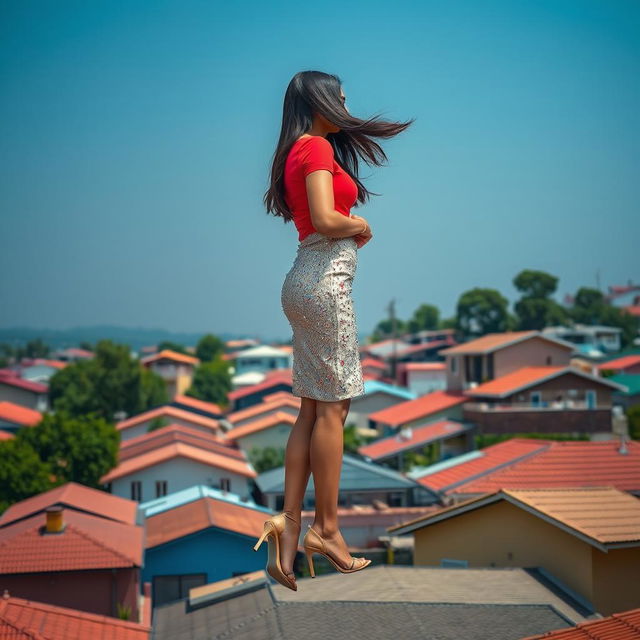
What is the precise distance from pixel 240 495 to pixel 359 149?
34385 mm

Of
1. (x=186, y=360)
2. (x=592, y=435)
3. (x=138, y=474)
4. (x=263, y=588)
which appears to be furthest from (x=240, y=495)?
(x=186, y=360)

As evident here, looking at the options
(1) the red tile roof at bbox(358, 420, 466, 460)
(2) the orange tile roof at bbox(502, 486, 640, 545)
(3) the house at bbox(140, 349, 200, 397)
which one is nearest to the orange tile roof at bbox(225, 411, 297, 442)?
(1) the red tile roof at bbox(358, 420, 466, 460)

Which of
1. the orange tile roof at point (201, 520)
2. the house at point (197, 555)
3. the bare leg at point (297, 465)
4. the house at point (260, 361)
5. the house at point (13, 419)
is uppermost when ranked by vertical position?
the bare leg at point (297, 465)

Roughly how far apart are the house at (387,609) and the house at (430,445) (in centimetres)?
2557

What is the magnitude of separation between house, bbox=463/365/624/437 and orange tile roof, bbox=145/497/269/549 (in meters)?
15.6

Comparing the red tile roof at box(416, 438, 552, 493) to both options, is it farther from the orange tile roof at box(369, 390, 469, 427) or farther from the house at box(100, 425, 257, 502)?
the orange tile roof at box(369, 390, 469, 427)

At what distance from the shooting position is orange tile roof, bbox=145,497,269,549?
26.8 meters

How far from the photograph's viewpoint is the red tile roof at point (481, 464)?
30.6 m

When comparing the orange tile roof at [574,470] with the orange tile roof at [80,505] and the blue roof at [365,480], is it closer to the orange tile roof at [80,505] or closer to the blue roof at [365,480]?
the blue roof at [365,480]

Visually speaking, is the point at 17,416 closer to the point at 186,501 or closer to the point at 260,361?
Answer: the point at 186,501

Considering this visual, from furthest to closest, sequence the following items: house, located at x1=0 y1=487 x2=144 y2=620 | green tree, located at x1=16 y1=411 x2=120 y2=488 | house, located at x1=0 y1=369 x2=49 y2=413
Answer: house, located at x1=0 y1=369 x2=49 y2=413 → green tree, located at x1=16 y1=411 x2=120 y2=488 → house, located at x1=0 y1=487 x2=144 y2=620

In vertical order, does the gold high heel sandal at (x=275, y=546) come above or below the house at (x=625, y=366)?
above

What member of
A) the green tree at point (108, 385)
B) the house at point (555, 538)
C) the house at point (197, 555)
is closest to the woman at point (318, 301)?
the house at point (555, 538)

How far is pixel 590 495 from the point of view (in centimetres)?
1769
